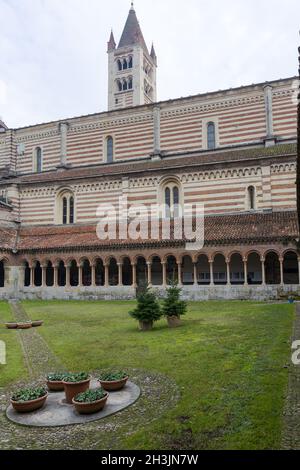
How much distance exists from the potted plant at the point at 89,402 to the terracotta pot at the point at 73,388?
515mm

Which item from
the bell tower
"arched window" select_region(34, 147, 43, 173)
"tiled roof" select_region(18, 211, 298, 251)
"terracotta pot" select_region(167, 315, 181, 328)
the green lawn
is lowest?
the green lawn

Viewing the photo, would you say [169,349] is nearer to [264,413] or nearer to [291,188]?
[264,413]

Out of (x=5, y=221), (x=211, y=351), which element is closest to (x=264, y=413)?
(x=211, y=351)

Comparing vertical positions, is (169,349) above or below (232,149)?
below

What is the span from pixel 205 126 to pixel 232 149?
4.09 metres

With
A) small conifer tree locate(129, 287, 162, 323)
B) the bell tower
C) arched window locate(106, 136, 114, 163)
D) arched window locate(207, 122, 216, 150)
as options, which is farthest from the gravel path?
the bell tower

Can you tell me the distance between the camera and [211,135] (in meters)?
38.4

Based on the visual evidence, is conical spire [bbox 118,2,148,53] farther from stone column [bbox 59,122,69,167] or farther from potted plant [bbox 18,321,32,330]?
potted plant [bbox 18,321,32,330]

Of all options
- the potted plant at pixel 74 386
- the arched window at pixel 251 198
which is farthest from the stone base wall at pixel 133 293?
the potted plant at pixel 74 386

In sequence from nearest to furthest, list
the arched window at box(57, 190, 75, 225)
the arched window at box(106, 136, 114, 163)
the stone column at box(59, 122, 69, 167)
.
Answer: the arched window at box(57, 190, 75, 225) → the arched window at box(106, 136, 114, 163) → the stone column at box(59, 122, 69, 167)

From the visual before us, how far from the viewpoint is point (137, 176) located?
3581cm

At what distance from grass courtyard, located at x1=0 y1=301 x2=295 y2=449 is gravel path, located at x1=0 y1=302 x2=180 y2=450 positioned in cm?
17

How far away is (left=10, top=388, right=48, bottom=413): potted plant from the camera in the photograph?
7.98 meters

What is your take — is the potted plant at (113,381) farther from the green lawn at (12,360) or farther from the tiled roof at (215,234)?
the tiled roof at (215,234)
